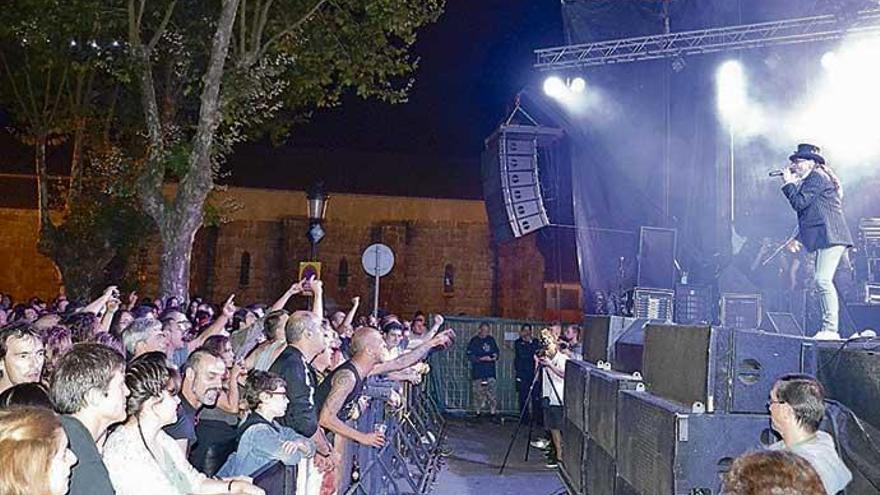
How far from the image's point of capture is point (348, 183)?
109 ft

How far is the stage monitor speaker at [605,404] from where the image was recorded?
615 cm

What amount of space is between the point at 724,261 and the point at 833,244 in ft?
15.1

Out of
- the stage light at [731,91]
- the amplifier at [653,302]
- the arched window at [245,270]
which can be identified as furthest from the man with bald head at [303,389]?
the arched window at [245,270]

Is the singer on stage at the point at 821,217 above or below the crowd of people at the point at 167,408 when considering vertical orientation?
above

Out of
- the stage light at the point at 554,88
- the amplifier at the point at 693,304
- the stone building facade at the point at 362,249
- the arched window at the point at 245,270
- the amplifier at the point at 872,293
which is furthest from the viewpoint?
the arched window at the point at 245,270

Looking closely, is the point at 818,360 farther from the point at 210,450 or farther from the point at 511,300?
the point at 511,300

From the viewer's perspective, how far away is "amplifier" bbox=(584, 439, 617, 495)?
249 inches

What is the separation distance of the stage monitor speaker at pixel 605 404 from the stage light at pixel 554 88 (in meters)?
7.41

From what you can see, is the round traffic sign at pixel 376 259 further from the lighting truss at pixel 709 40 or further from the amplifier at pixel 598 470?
the amplifier at pixel 598 470

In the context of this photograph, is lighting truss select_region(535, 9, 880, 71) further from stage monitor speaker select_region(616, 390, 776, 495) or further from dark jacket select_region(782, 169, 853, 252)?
stage monitor speaker select_region(616, 390, 776, 495)

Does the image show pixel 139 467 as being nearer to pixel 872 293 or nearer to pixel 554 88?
pixel 872 293

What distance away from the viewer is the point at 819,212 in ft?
26.1

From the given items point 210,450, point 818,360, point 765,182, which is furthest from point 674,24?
point 210,450

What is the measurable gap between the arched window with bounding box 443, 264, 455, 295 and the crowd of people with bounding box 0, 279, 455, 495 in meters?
24.0
